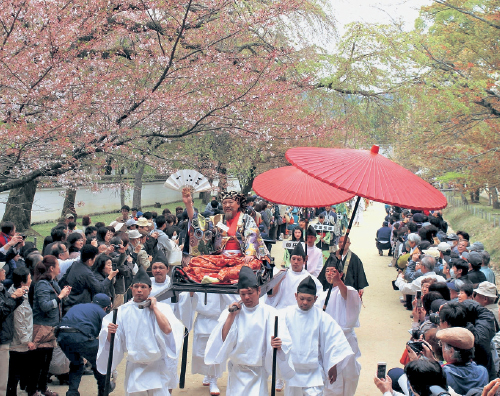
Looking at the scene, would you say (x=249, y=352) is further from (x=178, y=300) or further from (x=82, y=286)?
(x=82, y=286)

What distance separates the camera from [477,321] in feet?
16.3

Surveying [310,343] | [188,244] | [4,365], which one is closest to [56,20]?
[188,244]

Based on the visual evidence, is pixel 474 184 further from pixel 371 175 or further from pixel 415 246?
pixel 371 175

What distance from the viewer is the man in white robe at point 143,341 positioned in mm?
4891

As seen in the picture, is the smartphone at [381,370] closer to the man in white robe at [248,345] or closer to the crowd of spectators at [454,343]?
the crowd of spectators at [454,343]

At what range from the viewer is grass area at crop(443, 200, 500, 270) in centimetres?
1505

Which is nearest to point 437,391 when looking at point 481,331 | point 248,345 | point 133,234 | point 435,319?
point 481,331

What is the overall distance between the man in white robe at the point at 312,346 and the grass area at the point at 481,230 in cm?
1031

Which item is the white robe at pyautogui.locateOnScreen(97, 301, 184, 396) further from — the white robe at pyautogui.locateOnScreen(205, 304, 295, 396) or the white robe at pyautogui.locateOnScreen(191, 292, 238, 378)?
the white robe at pyautogui.locateOnScreen(191, 292, 238, 378)

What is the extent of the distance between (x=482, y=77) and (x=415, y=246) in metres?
4.92

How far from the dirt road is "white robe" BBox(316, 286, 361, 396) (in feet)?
2.68

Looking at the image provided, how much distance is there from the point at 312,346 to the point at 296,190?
7.57ft

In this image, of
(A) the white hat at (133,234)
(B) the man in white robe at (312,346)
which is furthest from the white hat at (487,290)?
(A) the white hat at (133,234)

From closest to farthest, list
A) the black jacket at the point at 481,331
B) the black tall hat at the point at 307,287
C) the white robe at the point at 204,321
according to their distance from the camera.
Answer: the black jacket at the point at 481,331
the black tall hat at the point at 307,287
the white robe at the point at 204,321
